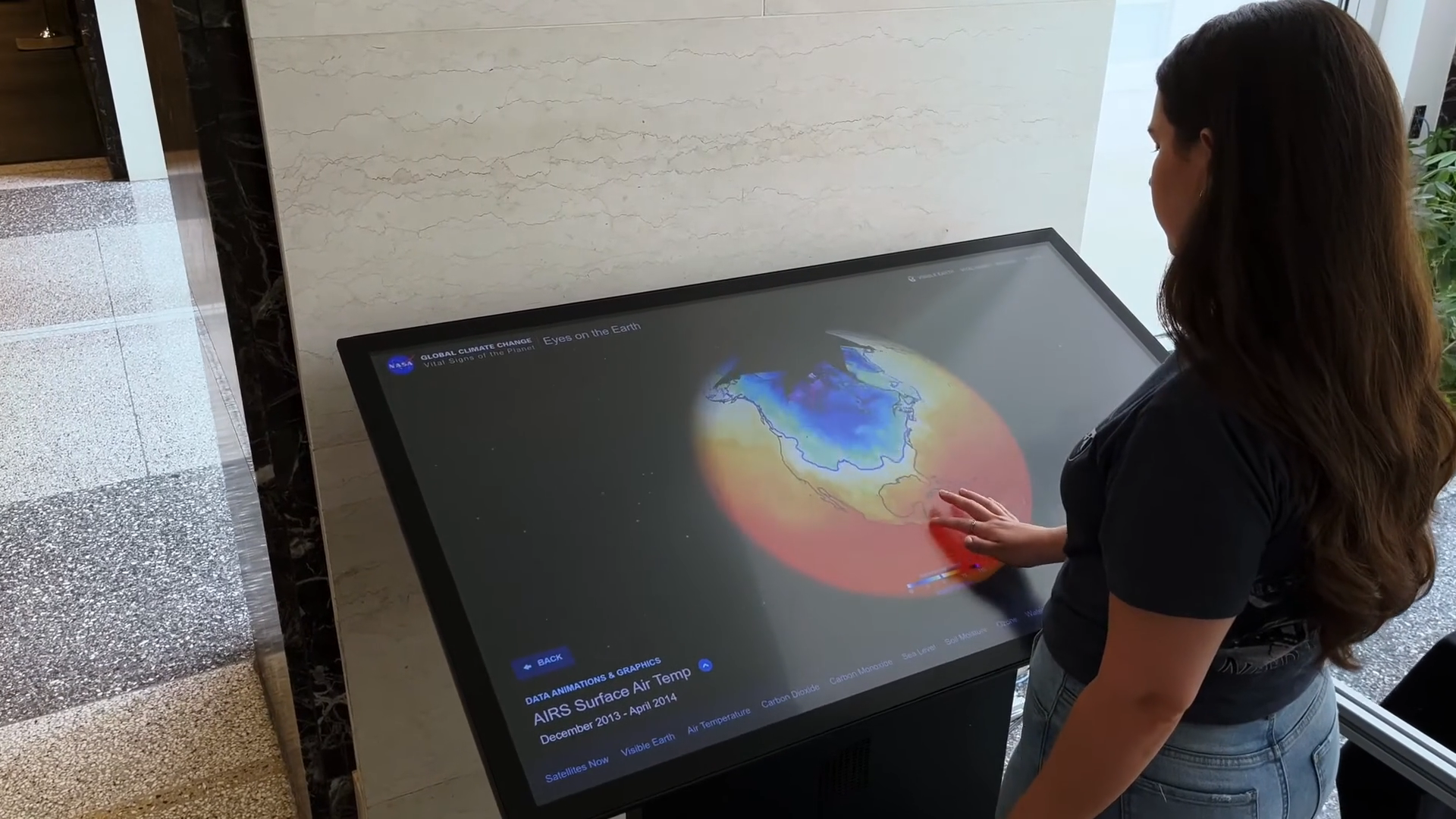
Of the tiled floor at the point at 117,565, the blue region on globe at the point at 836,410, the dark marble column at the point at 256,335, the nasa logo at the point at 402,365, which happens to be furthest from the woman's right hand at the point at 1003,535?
the tiled floor at the point at 117,565

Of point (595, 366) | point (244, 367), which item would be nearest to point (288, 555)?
point (244, 367)

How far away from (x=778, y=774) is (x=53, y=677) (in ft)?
6.11

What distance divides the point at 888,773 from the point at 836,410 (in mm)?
464

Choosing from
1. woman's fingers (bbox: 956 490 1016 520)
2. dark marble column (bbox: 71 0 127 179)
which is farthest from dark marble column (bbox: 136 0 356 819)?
dark marble column (bbox: 71 0 127 179)

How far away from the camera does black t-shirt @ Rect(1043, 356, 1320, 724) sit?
952mm

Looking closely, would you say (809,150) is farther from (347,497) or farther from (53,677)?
(53,677)

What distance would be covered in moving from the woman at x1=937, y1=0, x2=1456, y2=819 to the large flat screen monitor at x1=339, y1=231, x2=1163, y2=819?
0.30 m

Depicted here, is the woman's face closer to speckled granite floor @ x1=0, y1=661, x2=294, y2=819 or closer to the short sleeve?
the short sleeve

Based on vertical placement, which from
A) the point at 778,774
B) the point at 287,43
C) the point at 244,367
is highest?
the point at 287,43

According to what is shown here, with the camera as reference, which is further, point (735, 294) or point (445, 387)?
point (735, 294)

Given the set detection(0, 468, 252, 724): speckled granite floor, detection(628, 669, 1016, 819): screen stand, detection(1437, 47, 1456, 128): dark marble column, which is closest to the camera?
detection(628, 669, 1016, 819): screen stand

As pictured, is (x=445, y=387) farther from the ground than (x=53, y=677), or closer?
farther from the ground

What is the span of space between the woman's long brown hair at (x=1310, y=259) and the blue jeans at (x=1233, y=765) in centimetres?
25

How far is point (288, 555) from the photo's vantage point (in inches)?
64.0
